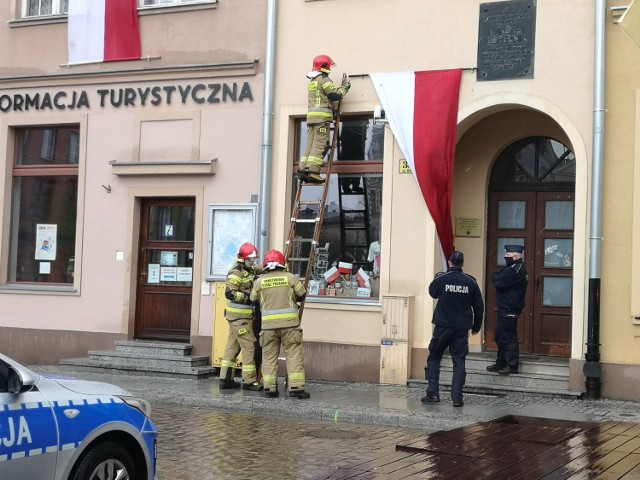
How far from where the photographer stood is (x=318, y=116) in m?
13.7

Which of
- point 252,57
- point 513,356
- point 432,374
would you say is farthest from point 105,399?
point 252,57

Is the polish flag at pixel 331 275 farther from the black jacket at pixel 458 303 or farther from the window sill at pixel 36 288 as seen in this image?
the window sill at pixel 36 288

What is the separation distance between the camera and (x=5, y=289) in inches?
635

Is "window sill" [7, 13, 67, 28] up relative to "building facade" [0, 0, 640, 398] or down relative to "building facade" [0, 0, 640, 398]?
up

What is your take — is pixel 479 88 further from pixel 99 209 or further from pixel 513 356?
pixel 99 209

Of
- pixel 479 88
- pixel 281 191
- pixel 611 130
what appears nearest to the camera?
pixel 611 130

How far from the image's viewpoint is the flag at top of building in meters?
15.5

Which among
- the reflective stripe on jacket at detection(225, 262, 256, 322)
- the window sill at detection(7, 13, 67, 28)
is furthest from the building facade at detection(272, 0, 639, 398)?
the window sill at detection(7, 13, 67, 28)

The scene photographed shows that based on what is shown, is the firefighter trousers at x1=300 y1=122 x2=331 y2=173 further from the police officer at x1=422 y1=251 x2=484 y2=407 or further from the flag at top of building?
the flag at top of building

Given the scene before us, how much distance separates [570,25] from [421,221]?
342cm

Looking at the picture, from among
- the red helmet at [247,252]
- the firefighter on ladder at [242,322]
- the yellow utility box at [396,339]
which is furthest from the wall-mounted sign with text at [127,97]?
the yellow utility box at [396,339]

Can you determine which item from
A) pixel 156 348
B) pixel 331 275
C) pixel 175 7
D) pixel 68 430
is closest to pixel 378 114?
pixel 331 275

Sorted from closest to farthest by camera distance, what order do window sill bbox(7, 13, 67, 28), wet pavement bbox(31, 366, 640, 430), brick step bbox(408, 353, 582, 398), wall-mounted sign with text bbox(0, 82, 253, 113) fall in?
wet pavement bbox(31, 366, 640, 430), brick step bbox(408, 353, 582, 398), wall-mounted sign with text bbox(0, 82, 253, 113), window sill bbox(7, 13, 67, 28)

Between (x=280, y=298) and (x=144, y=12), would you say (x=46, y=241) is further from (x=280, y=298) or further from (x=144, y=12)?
(x=280, y=298)
